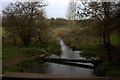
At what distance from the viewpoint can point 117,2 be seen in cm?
257

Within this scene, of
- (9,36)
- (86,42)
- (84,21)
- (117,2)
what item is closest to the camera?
(117,2)

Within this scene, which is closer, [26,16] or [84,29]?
[84,29]

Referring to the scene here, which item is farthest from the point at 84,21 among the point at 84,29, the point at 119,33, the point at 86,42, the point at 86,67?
the point at 119,33

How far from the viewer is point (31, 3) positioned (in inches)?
219

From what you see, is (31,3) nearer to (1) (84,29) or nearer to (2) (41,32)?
(2) (41,32)

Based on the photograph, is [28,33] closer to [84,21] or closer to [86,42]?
[86,42]

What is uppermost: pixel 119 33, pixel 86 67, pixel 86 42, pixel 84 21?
pixel 84 21

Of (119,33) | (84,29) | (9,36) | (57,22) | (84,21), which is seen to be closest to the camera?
(119,33)

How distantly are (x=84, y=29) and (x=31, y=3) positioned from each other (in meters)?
2.90

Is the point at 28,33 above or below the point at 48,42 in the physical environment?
above

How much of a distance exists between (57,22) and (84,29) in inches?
120

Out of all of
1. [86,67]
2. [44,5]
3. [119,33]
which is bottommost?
[86,67]

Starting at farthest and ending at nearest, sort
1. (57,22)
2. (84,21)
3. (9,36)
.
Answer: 1. (57,22)
2. (9,36)
3. (84,21)

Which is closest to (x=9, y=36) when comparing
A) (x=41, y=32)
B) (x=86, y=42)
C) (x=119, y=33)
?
(x=41, y=32)
